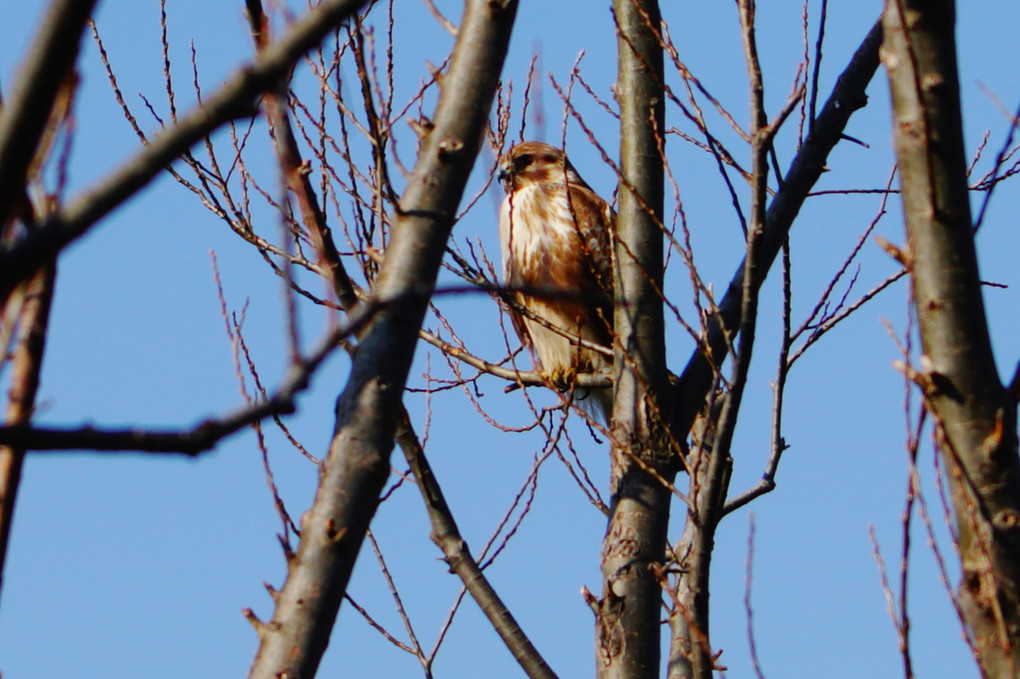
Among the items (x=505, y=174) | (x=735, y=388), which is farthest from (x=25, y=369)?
(x=505, y=174)

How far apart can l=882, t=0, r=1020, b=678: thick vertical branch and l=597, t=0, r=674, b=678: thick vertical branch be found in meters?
1.13

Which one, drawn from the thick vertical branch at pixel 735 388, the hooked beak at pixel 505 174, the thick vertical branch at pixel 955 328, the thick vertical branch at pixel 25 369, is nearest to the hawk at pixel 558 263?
the hooked beak at pixel 505 174

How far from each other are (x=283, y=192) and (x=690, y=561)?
5.04ft

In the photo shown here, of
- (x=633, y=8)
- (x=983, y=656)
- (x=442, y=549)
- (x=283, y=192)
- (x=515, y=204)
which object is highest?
(x=515, y=204)

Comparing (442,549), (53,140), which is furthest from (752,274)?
(53,140)

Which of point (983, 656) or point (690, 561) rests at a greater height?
point (690, 561)

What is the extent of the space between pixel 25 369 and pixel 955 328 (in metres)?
1.43

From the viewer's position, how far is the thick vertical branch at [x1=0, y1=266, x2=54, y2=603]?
117cm

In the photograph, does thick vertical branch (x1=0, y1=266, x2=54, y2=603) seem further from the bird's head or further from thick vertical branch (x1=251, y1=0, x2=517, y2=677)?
the bird's head

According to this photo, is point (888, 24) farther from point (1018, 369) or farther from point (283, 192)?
point (283, 192)

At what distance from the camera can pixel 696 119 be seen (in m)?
3.08

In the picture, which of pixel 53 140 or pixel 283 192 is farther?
pixel 283 192

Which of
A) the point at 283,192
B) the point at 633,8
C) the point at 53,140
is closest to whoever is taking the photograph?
the point at 53,140

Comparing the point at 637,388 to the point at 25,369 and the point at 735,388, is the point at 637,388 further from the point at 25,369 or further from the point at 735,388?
the point at 25,369
